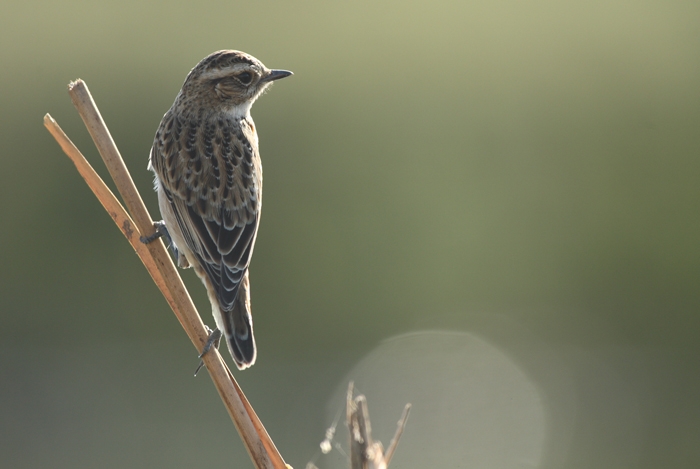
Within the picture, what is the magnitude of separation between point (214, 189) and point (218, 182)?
61 mm

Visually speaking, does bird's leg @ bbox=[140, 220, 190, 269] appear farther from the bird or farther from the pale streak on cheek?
the pale streak on cheek

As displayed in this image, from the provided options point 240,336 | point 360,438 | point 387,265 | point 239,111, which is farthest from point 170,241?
point 387,265

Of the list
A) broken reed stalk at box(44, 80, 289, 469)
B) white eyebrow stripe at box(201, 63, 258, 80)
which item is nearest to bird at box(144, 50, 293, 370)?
white eyebrow stripe at box(201, 63, 258, 80)

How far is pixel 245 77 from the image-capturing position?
20.0 feet

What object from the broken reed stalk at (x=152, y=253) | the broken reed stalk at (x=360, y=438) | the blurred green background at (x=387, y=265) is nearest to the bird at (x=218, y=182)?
the broken reed stalk at (x=152, y=253)

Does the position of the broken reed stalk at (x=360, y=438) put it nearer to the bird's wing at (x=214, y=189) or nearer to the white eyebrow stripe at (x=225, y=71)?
the bird's wing at (x=214, y=189)

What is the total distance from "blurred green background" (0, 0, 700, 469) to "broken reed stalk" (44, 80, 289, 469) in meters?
6.00

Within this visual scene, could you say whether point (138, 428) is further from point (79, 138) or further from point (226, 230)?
point (226, 230)

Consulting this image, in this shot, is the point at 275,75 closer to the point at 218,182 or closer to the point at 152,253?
the point at 218,182

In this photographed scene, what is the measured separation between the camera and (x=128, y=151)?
1293 cm

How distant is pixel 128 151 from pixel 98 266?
185 centimetres

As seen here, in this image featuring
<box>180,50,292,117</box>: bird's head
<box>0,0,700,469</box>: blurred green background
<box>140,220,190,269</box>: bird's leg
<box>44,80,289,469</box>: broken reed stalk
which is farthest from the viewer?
<box>0,0,700,469</box>: blurred green background

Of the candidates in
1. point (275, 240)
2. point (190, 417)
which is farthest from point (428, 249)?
point (190, 417)

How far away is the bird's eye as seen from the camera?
6.07m
